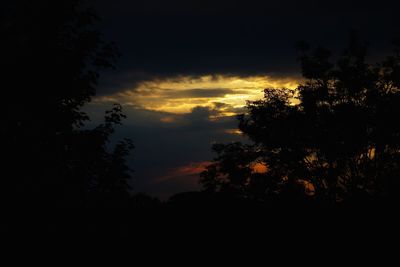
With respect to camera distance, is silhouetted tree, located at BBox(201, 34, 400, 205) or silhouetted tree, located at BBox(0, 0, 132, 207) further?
silhouetted tree, located at BBox(201, 34, 400, 205)

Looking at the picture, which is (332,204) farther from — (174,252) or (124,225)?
(124,225)

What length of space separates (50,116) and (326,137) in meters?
28.2

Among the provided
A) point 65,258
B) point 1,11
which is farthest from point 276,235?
point 1,11

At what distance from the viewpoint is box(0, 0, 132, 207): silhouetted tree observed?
10.7 meters

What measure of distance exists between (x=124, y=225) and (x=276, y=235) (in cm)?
525

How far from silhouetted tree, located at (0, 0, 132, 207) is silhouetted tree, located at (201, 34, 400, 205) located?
2289cm

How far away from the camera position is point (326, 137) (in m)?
35.8

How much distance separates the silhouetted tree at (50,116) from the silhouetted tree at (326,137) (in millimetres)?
22886

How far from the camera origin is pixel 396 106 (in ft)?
112

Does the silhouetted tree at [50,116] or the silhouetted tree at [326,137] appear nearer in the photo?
the silhouetted tree at [50,116]

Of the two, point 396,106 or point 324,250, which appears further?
point 396,106

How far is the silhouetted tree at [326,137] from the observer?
35.0 m

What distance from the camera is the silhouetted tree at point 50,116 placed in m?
10.7

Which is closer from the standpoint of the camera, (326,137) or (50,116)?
(50,116)
